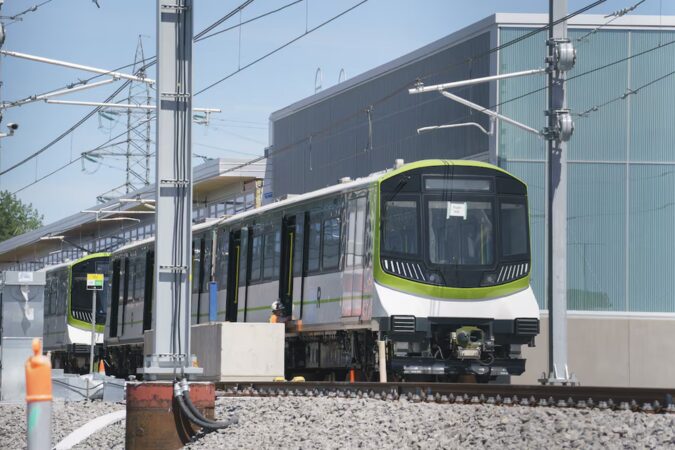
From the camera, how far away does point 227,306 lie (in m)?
28.2

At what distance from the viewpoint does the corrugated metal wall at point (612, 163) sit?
34.9 meters

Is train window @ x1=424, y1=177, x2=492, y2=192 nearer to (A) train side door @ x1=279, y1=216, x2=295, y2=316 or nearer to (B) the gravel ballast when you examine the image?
(A) train side door @ x1=279, y1=216, x2=295, y2=316

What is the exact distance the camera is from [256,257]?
26797 millimetres

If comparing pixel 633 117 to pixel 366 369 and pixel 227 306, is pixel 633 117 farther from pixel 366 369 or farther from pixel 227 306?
pixel 366 369

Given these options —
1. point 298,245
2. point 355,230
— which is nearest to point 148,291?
point 298,245

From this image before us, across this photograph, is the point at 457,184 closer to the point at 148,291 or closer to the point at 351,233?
the point at 351,233

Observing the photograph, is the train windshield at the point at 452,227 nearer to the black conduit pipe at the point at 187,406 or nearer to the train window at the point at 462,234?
the train window at the point at 462,234

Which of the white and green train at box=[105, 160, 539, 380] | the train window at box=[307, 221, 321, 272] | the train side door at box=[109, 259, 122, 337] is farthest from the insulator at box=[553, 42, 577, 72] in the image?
the train side door at box=[109, 259, 122, 337]

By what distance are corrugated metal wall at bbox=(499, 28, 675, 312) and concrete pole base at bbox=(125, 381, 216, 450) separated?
67.6 feet

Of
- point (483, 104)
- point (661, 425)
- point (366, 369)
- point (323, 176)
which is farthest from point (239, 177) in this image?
point (661, 425)

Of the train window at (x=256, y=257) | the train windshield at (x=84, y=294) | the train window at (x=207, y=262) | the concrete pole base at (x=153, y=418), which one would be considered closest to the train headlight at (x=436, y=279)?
the train window at (x=256, y=257)

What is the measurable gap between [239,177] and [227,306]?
29.6 metres

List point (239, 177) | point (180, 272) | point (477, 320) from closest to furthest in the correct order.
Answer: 1. point (180, 272)
2. point (477, 320)
3. point (239, 177)

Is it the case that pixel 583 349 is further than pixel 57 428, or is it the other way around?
pixel 583 349
